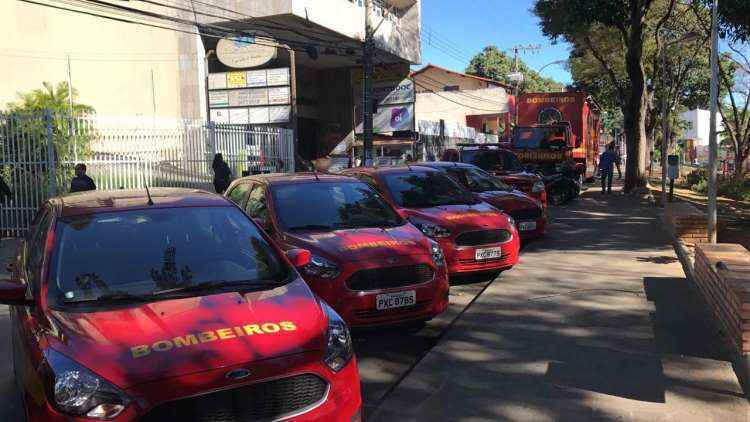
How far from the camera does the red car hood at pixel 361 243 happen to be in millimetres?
5383

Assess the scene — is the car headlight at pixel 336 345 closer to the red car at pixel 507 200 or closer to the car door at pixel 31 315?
the car door at pixel 31 315

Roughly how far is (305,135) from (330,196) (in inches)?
1306

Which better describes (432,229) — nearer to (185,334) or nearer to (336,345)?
(336,345)

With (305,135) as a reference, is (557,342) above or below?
below

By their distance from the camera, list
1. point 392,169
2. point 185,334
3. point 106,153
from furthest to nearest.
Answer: point 106,153 → point 392,169 → point 185,334

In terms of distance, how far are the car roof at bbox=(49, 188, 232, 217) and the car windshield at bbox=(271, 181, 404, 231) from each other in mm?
1486

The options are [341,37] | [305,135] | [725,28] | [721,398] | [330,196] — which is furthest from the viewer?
[305,135]

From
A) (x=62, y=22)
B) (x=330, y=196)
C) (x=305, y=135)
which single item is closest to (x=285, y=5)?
(x=62, y=22)

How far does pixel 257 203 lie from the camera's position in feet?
21.6

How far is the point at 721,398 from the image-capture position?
4039 mm

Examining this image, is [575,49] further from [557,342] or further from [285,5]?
[557,342]

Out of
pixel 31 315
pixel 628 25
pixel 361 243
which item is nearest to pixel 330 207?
pixel 361 243

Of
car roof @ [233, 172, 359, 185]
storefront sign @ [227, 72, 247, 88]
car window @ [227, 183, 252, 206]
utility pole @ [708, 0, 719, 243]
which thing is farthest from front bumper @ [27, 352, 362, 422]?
storefront sign @ [227, 72, 247, 88]

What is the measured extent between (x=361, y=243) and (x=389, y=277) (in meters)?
0.42
